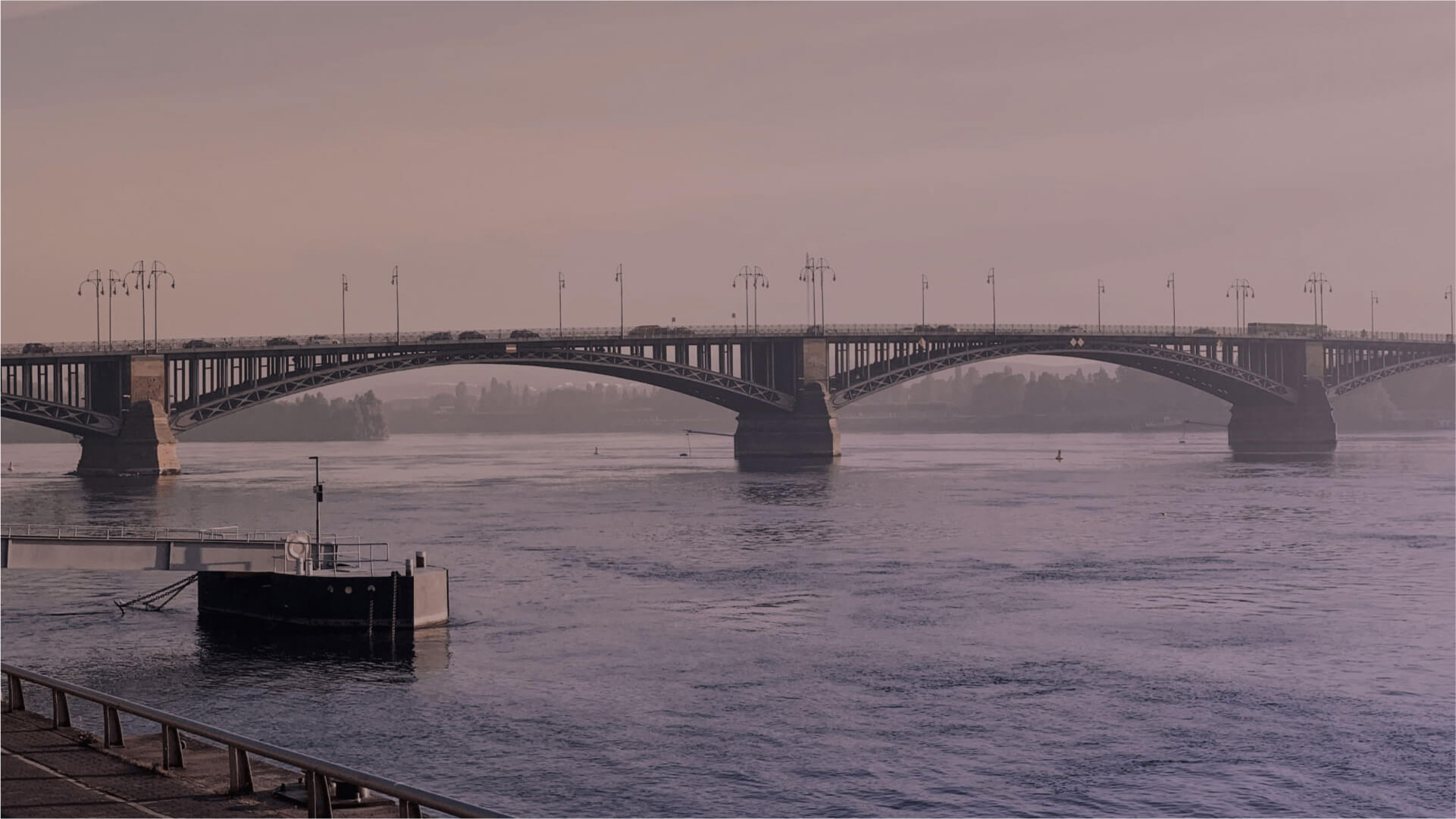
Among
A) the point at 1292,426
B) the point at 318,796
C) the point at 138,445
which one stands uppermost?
the point at 1292,426

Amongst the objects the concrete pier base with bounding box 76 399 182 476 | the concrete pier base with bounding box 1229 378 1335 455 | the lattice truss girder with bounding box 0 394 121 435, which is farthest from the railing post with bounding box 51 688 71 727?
the concrete pier base with bounding box 1229 378 1335 455

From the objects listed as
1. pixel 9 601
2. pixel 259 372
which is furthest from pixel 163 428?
pixel 9 601

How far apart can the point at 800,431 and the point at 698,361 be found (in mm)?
13132

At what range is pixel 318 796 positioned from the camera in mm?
17516

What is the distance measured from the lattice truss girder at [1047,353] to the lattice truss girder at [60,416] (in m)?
69.2

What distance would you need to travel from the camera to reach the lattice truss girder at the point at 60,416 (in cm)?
11950

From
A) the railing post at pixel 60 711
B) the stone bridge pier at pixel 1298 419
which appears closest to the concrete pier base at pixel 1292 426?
the stone bridge pier at pixel 1298 419

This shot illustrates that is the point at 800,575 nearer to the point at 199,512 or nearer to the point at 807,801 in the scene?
the point at 807,801

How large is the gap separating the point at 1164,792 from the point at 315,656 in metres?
24.6

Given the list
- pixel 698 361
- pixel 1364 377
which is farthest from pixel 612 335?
pixel 1364 377

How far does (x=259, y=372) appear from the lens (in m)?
132

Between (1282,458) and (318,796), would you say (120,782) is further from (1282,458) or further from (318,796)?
(1282,458)

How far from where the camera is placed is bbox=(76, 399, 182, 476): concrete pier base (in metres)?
128

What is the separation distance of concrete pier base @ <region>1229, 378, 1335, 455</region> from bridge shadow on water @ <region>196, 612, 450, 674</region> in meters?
148
